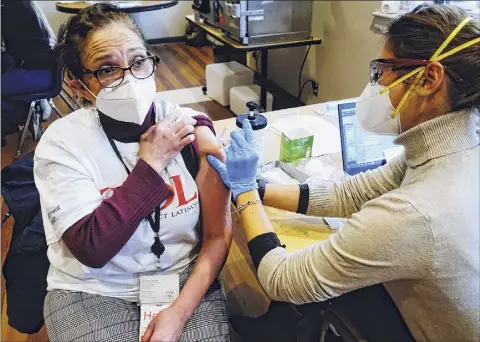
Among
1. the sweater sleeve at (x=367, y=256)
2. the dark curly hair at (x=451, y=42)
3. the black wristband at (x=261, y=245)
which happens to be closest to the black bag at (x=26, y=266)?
the black wristband at (x=261, y=245)

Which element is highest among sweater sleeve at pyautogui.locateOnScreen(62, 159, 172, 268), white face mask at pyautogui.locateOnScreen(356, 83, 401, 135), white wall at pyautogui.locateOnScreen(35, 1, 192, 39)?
white face mask at pyautogui.locateOnScreen(356, 83, 401, 135)

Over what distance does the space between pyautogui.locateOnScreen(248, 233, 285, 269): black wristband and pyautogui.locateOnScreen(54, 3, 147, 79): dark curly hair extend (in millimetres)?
661

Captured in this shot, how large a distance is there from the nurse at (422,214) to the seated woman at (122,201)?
0.23 m

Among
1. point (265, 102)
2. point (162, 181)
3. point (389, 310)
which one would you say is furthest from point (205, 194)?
point (265, 102)

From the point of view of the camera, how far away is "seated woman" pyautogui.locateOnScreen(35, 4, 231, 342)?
110 cm

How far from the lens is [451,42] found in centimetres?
93

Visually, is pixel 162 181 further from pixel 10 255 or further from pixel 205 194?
pixel 10 255

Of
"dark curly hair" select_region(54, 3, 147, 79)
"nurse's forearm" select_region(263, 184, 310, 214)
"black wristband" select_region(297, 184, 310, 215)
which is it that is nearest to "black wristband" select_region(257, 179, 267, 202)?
"nurse's forearm" select_region(263, 184, 310, 214)

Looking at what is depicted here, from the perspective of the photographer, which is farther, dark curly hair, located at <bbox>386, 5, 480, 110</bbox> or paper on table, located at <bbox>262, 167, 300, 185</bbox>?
paper on table, located at <bbox>262, 167, 300, 185</bbox>

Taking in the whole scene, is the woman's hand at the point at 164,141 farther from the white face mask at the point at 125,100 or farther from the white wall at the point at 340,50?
the white wall at the point at 340,50

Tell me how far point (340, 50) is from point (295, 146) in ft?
6.17

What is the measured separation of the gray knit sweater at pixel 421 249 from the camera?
87 centimetres

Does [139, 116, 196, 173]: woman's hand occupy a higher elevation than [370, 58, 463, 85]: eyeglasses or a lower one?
lower

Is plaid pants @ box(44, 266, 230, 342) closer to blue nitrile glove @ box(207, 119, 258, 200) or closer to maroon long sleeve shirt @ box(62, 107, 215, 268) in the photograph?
maroon long sleeve shirt @ box(62, 107, 215, 268)
